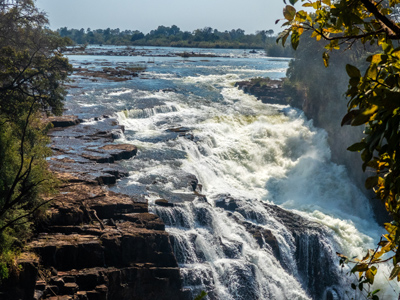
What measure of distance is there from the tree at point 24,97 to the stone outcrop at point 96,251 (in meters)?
0.81

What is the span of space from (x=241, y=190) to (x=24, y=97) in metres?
10.6

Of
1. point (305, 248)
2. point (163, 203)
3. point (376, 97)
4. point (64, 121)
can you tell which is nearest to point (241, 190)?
point (305, 248)

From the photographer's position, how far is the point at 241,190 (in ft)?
66.1

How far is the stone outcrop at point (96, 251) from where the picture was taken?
10.0m

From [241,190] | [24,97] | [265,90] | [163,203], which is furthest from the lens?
[265,90]

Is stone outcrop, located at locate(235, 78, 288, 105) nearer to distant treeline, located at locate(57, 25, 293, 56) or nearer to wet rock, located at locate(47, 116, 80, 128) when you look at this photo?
wet rock, located at locate(47, 116, 80, 128)

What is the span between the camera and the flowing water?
560 inches

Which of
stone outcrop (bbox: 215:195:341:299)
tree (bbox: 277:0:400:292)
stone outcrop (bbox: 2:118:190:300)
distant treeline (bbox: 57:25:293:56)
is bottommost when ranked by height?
stone outcrop (bbox: 215:195:341:299)

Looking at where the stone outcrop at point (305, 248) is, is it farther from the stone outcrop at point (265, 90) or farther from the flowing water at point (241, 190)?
the stone outcrop at point (265, 90)

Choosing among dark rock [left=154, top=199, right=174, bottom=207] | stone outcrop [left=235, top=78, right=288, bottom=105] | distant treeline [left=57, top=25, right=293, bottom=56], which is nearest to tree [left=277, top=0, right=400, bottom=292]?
dark rock [left=154, top=199, right=174, bottom=207]

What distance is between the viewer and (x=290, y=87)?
114ft

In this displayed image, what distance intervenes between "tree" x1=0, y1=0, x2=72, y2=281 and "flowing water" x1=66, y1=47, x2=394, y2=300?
3876 mm

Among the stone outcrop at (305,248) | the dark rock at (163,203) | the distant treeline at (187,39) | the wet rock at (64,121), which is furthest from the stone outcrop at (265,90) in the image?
the distant treeline at (187,39)

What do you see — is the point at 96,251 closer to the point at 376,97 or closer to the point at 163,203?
the point at 163,203
